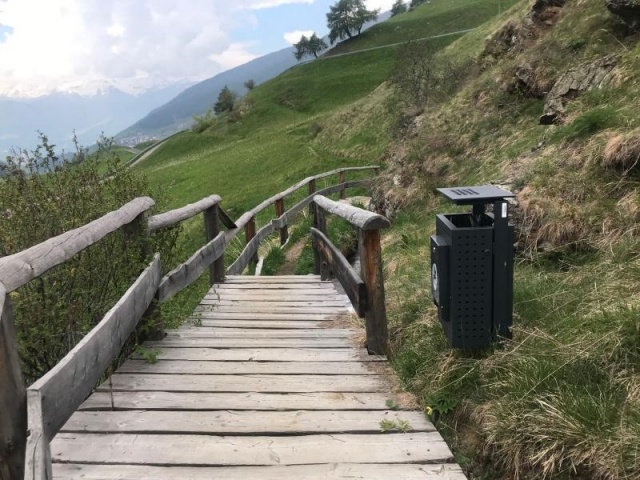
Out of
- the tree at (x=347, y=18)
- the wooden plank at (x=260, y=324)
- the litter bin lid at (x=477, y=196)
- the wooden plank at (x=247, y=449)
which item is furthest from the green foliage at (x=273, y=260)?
the tree at (x=347, y=18)

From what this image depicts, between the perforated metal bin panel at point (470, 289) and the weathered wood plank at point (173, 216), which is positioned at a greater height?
the weathered wood plank at point (173, 216)

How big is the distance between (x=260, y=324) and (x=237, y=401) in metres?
1.57

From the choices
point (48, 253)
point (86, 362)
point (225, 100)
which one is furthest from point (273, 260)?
point (225, 100)

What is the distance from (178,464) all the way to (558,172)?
480 cm

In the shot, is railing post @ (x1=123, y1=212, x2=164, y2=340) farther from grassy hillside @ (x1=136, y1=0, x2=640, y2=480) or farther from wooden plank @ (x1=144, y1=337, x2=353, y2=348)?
grassy hillside @ (x1=136, y1=0, x2=640, y2=480)

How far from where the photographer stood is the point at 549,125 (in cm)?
788

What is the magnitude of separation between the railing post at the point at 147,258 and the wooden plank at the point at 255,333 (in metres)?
0.19

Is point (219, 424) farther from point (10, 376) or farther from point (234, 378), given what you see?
point (10, 376)

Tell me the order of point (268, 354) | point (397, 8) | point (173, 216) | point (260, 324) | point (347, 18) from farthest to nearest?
point (397, 8), point (347, 18), point (260, 324), point (173, 216), point (268, 354)

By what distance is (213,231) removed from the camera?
624 cm

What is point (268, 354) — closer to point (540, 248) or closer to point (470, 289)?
point (470, 289)

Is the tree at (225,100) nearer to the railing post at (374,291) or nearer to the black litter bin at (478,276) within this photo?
the railing post at (374,291)

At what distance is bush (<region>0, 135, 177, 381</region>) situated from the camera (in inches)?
120

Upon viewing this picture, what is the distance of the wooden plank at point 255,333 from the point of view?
14.2ft
